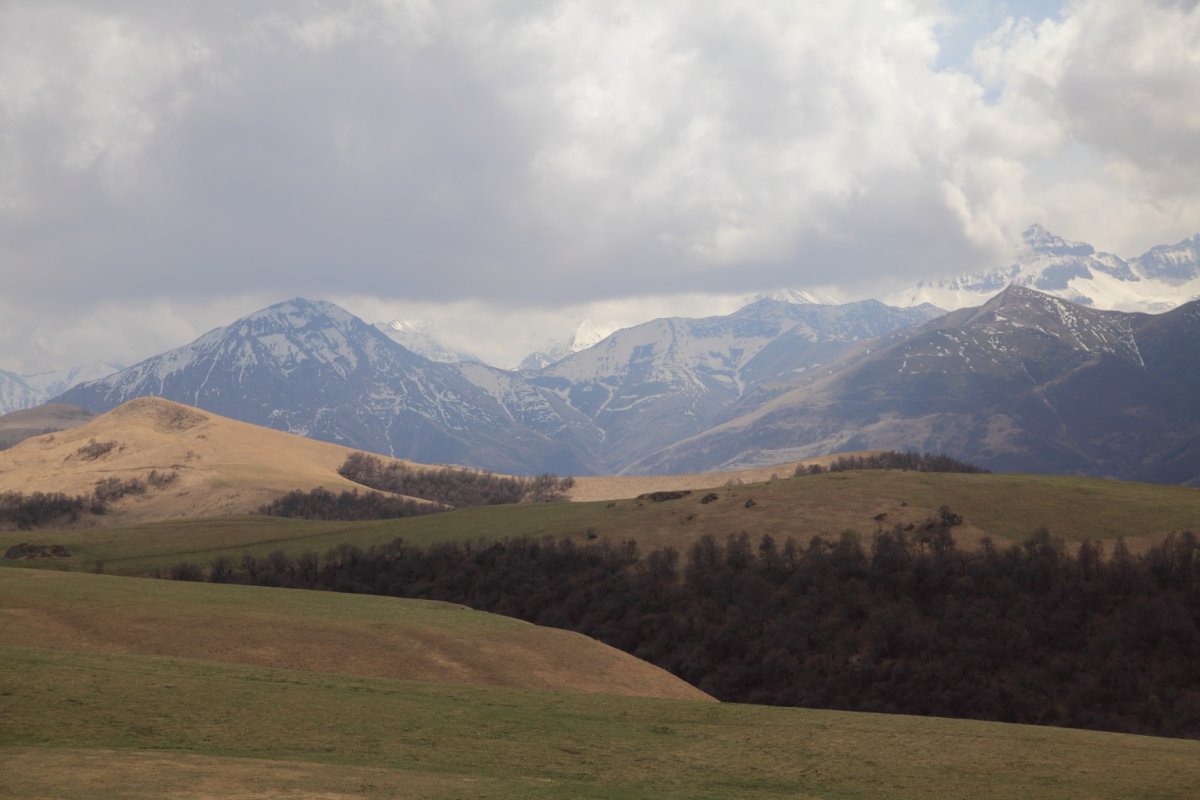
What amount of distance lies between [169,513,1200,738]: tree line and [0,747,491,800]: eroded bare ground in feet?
310

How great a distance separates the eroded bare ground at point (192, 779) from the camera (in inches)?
1383

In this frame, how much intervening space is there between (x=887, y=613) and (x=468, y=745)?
10451 centimetres

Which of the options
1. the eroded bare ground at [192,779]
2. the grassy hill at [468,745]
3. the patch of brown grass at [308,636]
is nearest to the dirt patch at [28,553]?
the patch of brown grass at [308,636]

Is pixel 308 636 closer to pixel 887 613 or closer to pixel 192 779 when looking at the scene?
pixel 192 779

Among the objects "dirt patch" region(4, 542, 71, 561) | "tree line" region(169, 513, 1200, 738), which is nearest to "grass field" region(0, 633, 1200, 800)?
"tree line" region(169, 513, 1200, 738)

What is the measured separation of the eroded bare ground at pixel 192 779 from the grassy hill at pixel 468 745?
13 cm

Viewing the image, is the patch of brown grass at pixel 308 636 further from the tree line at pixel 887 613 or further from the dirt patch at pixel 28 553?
the dirt patch at pixel 28 553

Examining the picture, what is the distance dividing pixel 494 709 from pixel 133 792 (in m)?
27.1

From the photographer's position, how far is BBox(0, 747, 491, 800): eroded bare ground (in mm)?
35125

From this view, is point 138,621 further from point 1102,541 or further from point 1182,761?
point 1102,541

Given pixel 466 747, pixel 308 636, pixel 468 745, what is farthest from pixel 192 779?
pixel 308 636

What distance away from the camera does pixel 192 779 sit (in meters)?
37.9

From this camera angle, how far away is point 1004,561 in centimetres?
15475

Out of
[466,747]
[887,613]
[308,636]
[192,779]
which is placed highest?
[192,779]
